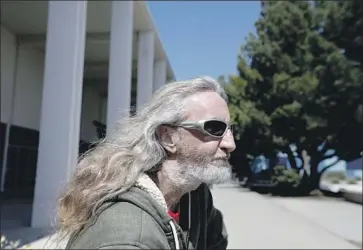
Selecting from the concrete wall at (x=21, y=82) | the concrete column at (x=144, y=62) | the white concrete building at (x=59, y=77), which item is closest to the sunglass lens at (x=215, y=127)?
the white concrete building at (x=59, y=77)

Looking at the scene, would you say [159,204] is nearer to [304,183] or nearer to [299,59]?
[299,59]

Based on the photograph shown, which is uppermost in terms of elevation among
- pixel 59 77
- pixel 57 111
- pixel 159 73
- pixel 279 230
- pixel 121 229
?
pixel 159 73

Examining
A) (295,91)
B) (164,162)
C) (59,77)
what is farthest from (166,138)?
(295,91)

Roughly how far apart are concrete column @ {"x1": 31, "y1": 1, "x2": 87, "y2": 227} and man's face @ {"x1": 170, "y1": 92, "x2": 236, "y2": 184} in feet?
27.7

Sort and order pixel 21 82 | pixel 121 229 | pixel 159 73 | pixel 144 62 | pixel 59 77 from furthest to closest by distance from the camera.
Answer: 1. pixel 159 73
2. pixel 144 62
3. pixel 21 82
4. pixel 59 77
5. pixel 121 229

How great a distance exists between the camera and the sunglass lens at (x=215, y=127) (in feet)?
5.07

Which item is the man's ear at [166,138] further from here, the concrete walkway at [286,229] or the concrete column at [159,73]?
the concrete column at [159,73]

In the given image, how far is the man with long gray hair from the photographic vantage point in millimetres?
1374

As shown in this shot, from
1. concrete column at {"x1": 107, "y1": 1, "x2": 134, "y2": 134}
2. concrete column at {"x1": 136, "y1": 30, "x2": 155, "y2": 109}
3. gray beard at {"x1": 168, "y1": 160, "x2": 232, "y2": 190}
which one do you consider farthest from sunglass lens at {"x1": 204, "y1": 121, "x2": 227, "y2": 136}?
concrete column at {"x1": 136, "y1": 30, "x2": 155, "y2": 109}

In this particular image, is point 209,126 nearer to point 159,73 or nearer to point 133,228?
point 133,228

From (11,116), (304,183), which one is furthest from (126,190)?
(304,183)

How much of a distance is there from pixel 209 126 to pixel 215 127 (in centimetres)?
2

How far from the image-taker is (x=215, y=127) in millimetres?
1550

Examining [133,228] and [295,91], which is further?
[295,91]
